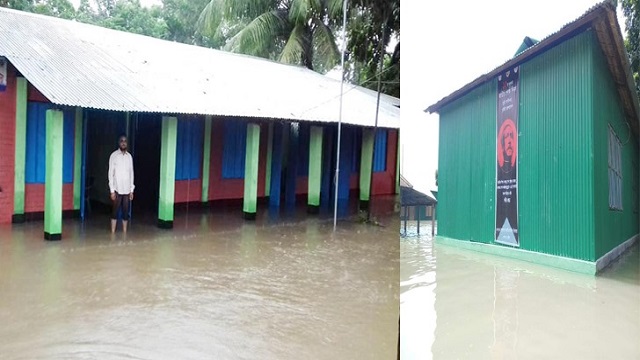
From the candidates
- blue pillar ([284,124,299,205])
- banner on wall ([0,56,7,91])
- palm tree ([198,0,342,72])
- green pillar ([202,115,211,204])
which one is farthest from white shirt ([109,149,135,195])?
palm tree ([198,0,342,72])

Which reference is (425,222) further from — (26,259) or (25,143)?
(25,143)

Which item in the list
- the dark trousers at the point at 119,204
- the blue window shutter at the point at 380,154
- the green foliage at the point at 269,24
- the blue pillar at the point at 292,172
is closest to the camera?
the dark trousers at the point at 119,204

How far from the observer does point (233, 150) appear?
29.7 feet

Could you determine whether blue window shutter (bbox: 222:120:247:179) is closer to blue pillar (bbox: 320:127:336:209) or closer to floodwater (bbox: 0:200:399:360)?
blue pillar (bbox: 320:127:336:209)

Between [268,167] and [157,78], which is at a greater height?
[157,78]

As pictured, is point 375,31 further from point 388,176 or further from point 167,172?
point 388,176

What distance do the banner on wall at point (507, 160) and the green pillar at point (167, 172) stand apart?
5.70 m

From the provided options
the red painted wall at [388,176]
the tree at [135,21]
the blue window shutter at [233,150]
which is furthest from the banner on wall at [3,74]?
the tree at [135,21]

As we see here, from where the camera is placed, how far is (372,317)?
3.66 metres

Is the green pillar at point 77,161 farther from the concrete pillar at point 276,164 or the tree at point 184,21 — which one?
the tree at point 184,21

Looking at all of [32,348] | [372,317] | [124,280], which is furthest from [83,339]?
[372,317]

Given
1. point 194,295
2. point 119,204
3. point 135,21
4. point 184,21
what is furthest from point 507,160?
point 184,21

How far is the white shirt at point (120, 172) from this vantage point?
6.11 metres

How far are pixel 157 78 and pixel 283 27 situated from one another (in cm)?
660
